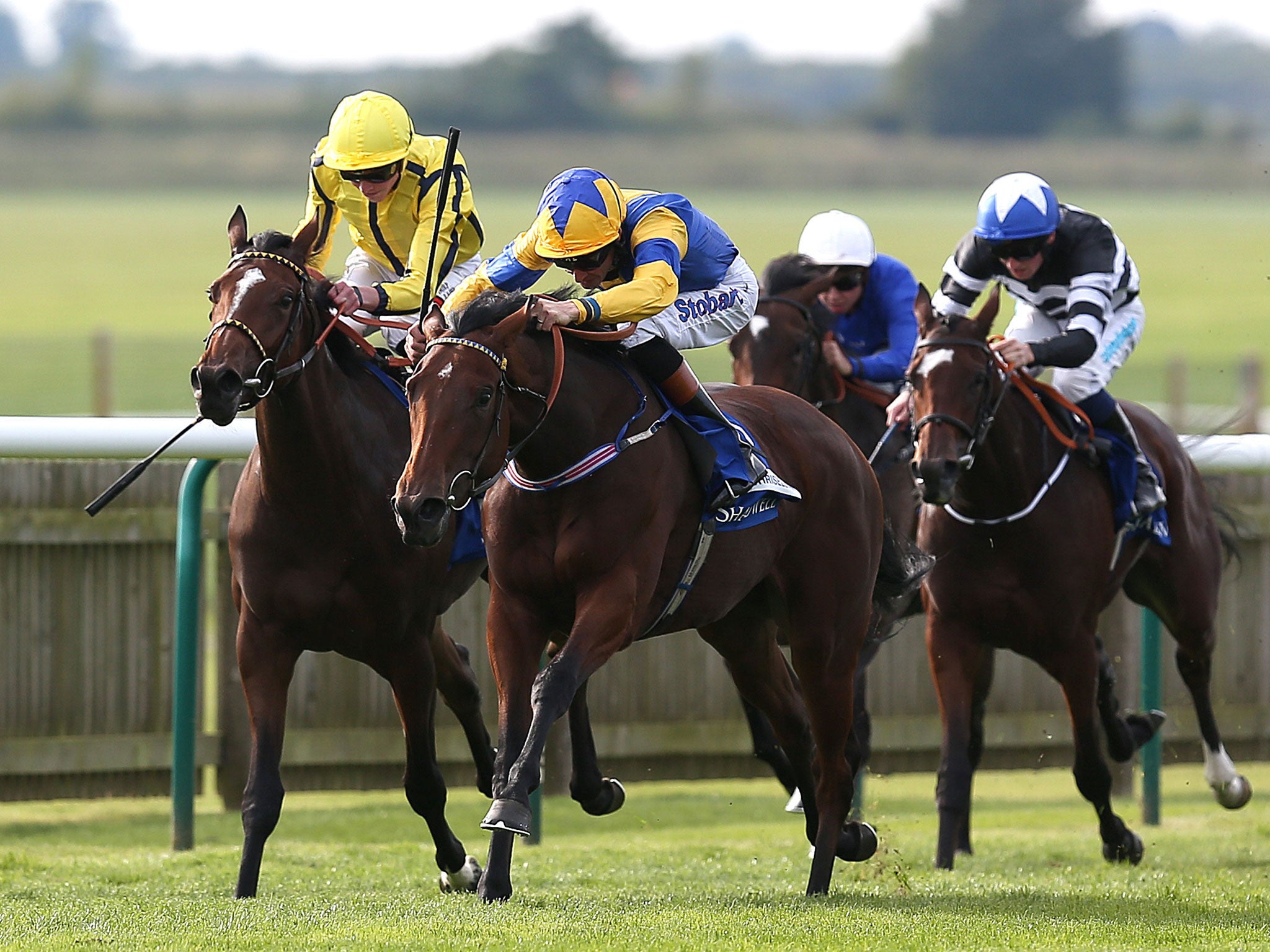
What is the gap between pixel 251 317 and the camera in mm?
4871

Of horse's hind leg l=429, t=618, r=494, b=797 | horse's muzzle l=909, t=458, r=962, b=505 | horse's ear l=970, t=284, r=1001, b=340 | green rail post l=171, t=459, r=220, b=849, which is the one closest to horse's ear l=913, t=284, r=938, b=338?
horse's ear l=970, t=284, r=1001, b=340

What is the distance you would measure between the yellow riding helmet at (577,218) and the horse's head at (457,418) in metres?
0.46

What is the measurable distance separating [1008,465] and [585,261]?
167 cm

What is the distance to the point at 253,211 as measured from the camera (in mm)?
47812

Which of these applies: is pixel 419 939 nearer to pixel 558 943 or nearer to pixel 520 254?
pixel 558 943

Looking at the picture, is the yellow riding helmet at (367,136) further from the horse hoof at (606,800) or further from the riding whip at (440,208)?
the horse hoof at (606,800)

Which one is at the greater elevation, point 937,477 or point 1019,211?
point 1019,211

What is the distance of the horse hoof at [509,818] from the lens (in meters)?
4.29

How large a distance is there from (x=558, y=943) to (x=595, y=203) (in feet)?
6.27

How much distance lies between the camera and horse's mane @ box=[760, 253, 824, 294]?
6.98 m

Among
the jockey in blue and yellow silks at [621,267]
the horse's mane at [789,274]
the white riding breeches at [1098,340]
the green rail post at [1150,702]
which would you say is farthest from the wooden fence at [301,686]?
the jockey in blue and yellow silks at [621,267]

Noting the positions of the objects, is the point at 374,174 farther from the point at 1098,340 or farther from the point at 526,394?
the point at 1098,340

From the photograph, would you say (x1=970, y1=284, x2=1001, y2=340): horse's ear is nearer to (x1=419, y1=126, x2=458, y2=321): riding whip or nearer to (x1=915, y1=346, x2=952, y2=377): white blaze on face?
(x1=915, y1=346, x2=952, y2=377): white blaze on face

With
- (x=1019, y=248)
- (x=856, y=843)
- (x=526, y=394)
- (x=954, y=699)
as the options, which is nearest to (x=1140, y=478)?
(x=1019, y=248)
